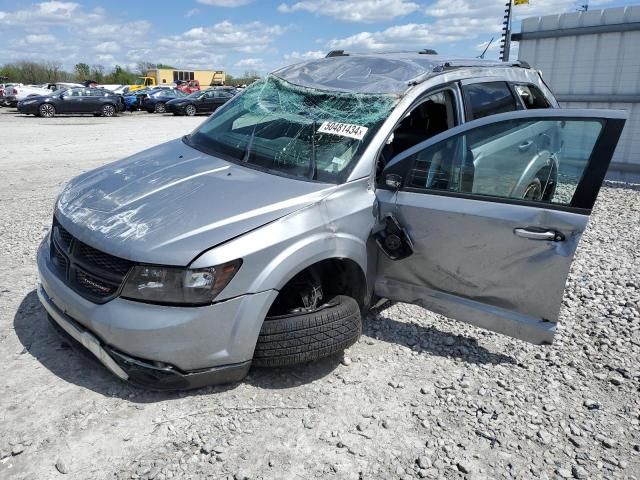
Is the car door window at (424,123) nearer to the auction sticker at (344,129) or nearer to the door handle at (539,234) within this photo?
the auction sticker at (344,129)

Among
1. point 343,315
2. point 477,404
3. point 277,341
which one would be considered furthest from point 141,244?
point 477,404

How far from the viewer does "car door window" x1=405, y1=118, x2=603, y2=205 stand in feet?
9.41

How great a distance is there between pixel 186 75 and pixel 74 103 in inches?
1389

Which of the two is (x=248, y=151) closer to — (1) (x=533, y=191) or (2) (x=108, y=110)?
(1) (x=533, y=191)

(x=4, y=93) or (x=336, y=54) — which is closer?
(x=336, y=54)

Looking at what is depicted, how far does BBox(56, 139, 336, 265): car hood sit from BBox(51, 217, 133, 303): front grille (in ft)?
0.21

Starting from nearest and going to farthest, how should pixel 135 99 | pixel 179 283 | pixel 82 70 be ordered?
pixel 179 283 → pixel 135 99 → pixel 82 70

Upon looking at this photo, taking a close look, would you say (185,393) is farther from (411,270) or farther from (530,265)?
(530,265)

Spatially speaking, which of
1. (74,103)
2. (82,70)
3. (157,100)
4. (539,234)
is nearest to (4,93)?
(74,103)

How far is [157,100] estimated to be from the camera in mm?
28594

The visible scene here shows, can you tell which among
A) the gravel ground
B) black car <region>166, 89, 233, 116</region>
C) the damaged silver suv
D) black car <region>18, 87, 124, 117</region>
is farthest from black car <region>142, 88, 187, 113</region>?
the damaged silver suv

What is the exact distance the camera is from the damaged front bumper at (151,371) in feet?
8.23

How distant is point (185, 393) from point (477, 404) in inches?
64.2

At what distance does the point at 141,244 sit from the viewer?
246 cm
